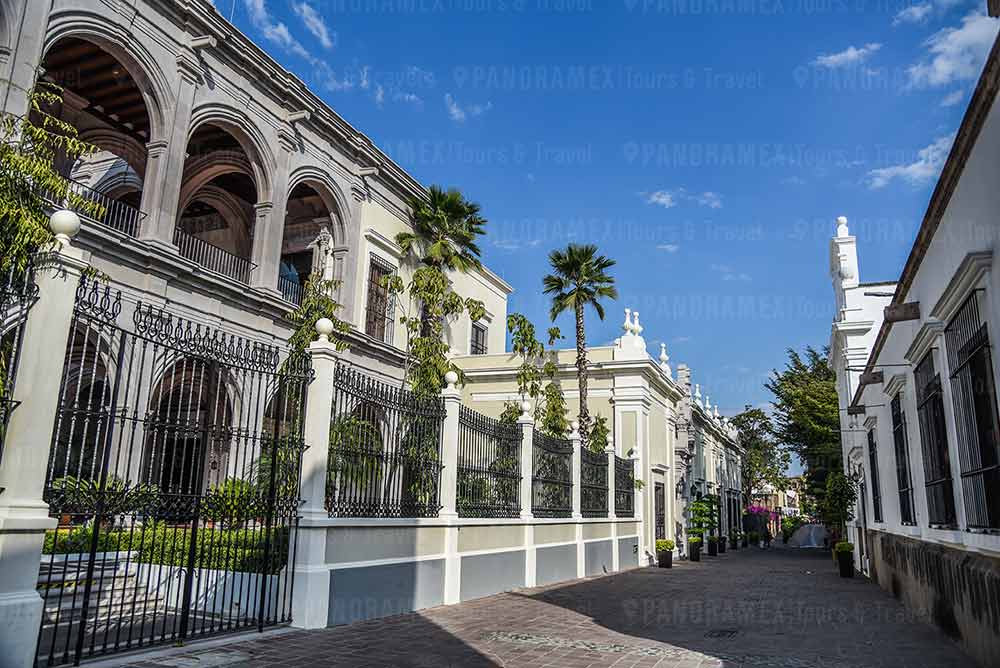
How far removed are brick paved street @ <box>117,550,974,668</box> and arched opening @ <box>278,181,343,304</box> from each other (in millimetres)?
12260

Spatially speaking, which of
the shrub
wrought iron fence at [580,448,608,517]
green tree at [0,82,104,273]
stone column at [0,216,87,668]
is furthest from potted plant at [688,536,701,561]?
green tree at [0,82,104,273]

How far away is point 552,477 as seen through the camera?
49.6 ft

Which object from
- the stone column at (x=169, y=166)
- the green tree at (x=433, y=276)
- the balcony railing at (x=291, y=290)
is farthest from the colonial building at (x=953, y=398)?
the balcony railing at (x=291, y=290)

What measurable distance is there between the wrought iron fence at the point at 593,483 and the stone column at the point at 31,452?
1309cm

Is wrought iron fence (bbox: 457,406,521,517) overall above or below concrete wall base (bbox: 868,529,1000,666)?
above

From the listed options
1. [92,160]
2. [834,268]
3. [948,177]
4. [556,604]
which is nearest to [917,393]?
[948,177]

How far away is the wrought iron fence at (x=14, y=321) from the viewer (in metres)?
5.16

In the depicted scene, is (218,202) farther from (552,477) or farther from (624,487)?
(624,487)

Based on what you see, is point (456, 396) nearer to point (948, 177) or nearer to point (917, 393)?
point (917, 393)

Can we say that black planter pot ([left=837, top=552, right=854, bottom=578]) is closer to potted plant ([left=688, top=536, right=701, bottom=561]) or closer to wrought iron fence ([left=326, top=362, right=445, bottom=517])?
potted plant ([left=688, top=536, right=701, bottom=561])

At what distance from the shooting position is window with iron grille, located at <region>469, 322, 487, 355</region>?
2888cm

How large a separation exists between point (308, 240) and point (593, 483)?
38.1 ft

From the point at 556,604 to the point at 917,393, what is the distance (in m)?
6.02

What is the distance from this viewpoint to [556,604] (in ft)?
37.0
